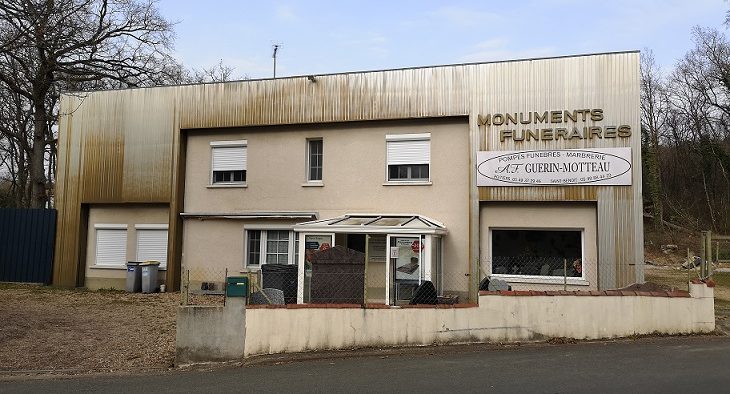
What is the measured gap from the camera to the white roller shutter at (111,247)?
19562mm

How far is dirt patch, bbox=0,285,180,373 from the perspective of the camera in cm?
961

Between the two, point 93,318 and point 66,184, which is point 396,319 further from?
point 66,184

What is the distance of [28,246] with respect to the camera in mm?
20094

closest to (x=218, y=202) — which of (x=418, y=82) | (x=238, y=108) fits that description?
(x=238, y=108)

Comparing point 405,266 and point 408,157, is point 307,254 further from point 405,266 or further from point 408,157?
point 408,157

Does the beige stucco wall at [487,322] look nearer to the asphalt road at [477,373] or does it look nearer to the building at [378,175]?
the asphalt road at [477,373]

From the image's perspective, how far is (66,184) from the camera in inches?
786

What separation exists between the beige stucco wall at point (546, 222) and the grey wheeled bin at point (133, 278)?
10372mm

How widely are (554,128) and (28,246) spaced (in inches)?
669

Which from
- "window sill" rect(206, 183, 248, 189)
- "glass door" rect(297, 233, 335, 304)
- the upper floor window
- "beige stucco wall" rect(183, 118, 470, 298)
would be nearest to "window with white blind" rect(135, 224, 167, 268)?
"beige stucco wall" rect(183, 118, 470, 298)

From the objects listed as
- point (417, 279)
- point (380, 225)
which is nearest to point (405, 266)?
point (417, 279)

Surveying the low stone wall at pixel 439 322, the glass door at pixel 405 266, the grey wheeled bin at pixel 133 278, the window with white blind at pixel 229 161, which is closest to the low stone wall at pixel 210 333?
the low stone wall at pixel 439 322

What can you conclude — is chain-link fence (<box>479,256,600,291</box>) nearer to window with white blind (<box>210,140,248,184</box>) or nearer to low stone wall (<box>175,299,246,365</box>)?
low stone wall (<box>175,299,246,365</box>)

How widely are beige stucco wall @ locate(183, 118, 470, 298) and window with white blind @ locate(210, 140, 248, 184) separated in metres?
0.20
